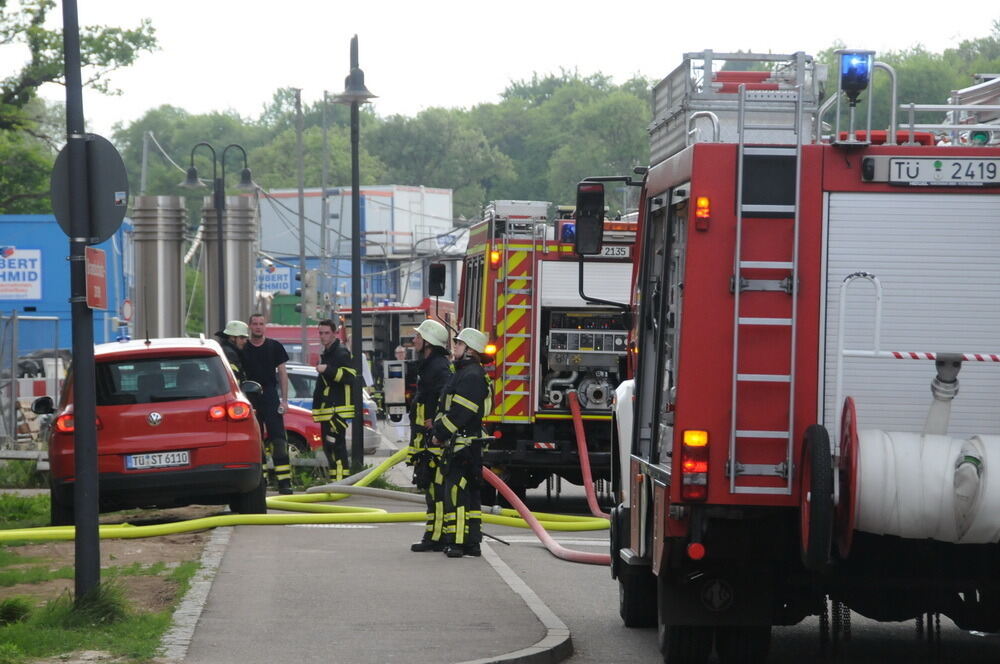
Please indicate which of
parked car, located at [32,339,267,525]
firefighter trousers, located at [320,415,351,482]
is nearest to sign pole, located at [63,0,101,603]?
parked car, located at [32,339,267,525]

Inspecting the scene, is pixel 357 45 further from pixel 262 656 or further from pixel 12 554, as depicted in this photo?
pixel 262 656

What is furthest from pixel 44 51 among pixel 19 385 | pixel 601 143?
pixel 601 143

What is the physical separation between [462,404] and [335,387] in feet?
18.8

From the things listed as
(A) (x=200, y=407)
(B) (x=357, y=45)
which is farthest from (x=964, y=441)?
(B) (x=357, y=45)

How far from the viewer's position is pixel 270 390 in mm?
17031

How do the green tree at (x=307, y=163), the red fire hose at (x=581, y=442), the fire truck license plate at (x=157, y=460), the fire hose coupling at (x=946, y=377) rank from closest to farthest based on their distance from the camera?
the fire hose coupling at (x=946, y=377), the fire truck license plate at (x=157, y=460), the red fire hose at (x=581, y=442), the green tree at (x=307, y=163)

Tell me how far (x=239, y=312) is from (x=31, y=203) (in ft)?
60.5

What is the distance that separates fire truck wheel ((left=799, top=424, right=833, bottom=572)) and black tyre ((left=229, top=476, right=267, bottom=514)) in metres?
8.00

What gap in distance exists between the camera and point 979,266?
7.26m

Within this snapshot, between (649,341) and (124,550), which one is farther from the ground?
(649,341)

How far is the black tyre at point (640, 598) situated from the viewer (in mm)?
9664

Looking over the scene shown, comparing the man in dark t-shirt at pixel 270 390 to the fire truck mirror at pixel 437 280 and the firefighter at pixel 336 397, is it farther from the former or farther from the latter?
the fire truck mirror at pixel 437 280

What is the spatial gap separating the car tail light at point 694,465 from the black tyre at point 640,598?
→ 8.33ft

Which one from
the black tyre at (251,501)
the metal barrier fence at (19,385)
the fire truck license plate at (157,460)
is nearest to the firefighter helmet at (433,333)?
the black tyre at (251,501)
